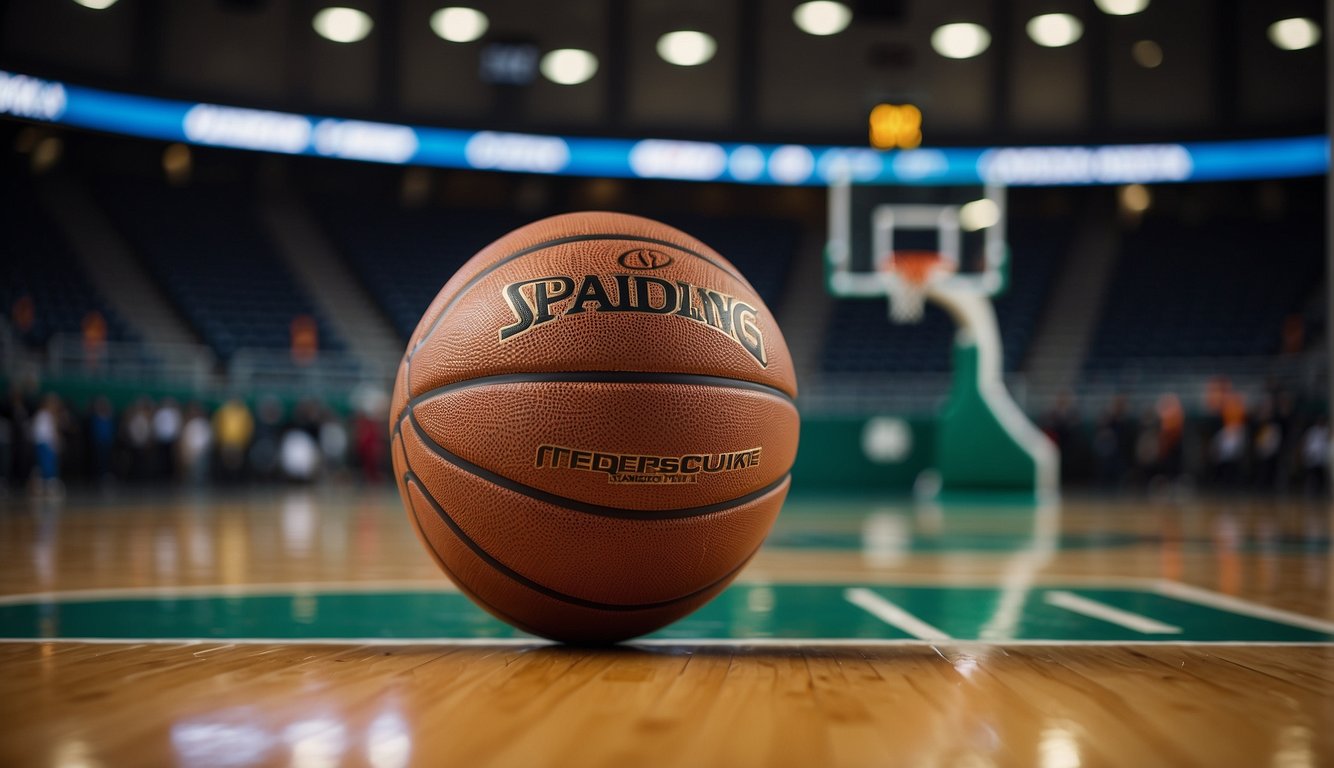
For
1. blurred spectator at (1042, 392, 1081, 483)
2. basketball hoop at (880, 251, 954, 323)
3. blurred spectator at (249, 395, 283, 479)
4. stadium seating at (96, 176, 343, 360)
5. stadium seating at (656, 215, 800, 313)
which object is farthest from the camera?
stadium seating at (656, 215, 800, 313)

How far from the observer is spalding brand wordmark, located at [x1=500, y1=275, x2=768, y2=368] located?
7.88 ft

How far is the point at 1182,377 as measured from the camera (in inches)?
723

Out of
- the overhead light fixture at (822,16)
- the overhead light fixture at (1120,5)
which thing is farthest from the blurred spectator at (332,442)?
the overhead light fixture at (1120,5)

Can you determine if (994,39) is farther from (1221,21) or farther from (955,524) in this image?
(955,524)

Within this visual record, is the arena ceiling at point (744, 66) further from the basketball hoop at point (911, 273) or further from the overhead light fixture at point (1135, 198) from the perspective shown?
the basketball hoop at point (911, 273)

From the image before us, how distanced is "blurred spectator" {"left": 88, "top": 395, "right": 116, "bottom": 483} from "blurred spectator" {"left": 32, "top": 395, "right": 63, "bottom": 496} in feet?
2.80

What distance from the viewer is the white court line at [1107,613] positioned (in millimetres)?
2998

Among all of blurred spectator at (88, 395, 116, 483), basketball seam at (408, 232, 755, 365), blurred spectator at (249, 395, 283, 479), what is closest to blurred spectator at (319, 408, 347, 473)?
blurred spectator at (249, 395, 283, 479)

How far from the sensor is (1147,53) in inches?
744

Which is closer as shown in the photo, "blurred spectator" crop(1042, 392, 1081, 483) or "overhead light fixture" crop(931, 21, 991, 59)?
"blurred spectator" crop(1042, 392, 1081, 483)

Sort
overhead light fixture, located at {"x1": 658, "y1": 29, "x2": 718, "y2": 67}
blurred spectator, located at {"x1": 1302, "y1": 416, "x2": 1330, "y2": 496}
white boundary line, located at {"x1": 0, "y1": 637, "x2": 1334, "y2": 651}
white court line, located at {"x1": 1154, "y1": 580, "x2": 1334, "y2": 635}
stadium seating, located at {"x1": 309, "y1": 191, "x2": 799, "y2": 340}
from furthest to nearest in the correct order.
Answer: stadium seating, located at {"x1": 309, "y1": 191, "x2": 799, "y2": 340}, overhead light fixture, located at {"x1": 658, "y1": 29, "x2": 718, "y2": 67}, blurred spectator, located at {"x1": 1302, "y1": 416, "x2": 1330, "y2": 496}, white court line, located at {"x1": 1154, "y1": 580, "x2": 1334, "y2": 635}, white boundary line, located at {"x1": 0, "y1": 637, "x2": 1334, "y2": 651}

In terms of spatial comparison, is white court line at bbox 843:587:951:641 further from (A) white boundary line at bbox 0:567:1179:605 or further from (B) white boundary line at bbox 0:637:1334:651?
(A) white boundary line at bbox 0:567:1179:605

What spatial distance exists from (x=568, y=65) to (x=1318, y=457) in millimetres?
12276

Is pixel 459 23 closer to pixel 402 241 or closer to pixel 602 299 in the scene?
pixel 402 241
